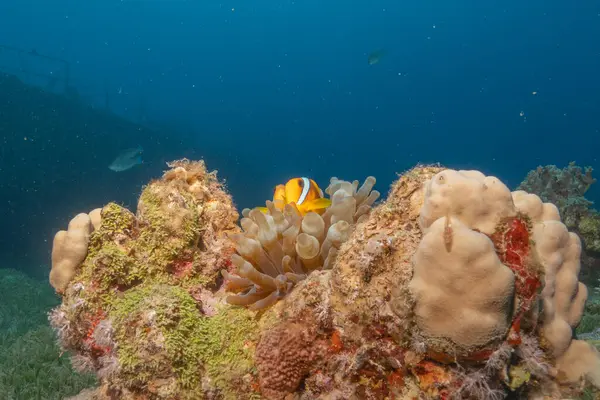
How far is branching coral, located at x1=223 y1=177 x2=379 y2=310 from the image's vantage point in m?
2.79

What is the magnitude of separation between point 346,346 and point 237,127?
312ft

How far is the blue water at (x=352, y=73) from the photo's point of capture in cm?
9588

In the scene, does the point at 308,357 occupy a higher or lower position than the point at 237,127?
lower

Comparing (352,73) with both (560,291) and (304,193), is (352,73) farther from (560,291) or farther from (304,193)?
(560,291)

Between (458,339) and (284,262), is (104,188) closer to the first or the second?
(284,262)

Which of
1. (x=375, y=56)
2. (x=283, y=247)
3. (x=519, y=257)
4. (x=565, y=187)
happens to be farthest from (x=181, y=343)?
(x=375, y=56)

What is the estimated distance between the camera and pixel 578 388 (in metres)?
2.32

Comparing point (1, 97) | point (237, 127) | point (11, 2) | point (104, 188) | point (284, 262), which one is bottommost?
point (284, 262)

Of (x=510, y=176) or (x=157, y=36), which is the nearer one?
(x=510, y=176)

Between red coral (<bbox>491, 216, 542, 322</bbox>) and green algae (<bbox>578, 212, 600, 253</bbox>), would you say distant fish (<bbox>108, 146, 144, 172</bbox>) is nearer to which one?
green algae (<bbox>578, 212, 600, 253</bbox>)

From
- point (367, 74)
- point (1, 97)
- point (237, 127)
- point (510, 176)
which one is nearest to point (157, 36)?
point (237, 127)

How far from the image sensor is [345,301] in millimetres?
2256

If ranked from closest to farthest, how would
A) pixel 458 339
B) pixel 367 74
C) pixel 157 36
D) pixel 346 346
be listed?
pixel 458 339
pixel 346 346
pixel 367 74
pixel 157 36

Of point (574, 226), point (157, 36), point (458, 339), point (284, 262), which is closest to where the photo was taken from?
point (458, 339)
